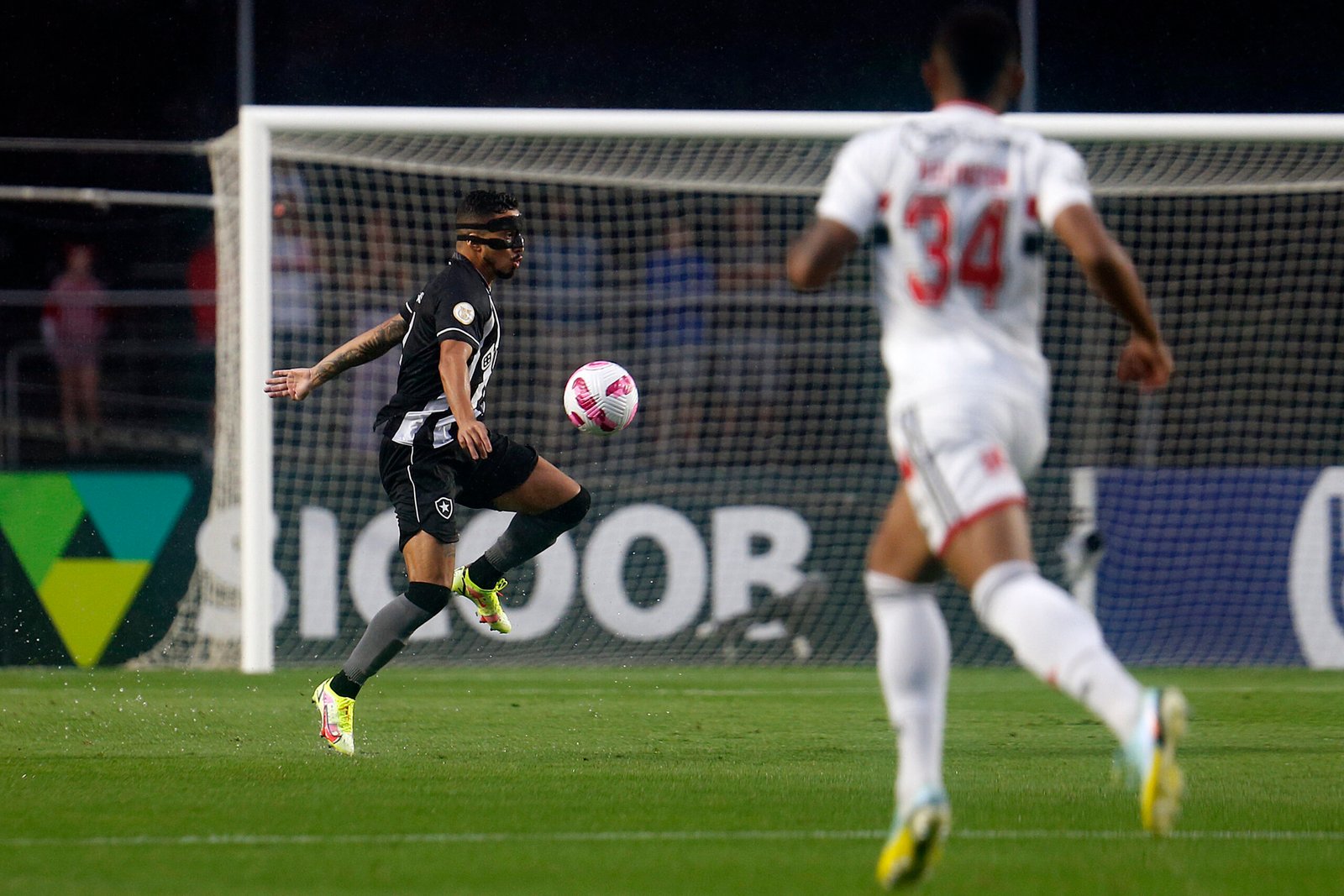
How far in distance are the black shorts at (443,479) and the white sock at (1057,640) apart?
3.24 metres

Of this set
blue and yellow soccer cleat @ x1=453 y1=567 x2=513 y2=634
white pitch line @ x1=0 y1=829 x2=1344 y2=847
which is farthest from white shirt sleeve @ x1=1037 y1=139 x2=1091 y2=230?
blue and yellow soccer cleat @ x1=453 y1=567 x2=513 y2=634

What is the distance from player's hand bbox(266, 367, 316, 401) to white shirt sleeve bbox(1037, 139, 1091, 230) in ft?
11.9

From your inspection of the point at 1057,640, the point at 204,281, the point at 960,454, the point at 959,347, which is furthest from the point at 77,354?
the point at 1057,640

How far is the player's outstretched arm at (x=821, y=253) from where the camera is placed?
12.2 ft

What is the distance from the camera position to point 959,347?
3.77 meters

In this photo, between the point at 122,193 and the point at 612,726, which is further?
the point at 122,193

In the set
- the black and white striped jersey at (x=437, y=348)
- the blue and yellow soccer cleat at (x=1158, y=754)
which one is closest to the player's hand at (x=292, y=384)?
the black and white striped jersey at (x=437, y=348)

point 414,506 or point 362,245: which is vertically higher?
point 362,245

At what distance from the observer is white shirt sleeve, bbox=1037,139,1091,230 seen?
145 inches

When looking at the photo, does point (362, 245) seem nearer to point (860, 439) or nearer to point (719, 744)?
point (860, 439)

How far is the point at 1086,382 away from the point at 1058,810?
7.10 m

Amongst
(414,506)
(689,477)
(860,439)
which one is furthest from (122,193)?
(414,506)

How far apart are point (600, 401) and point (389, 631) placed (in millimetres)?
1364

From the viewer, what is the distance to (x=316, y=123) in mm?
10203
